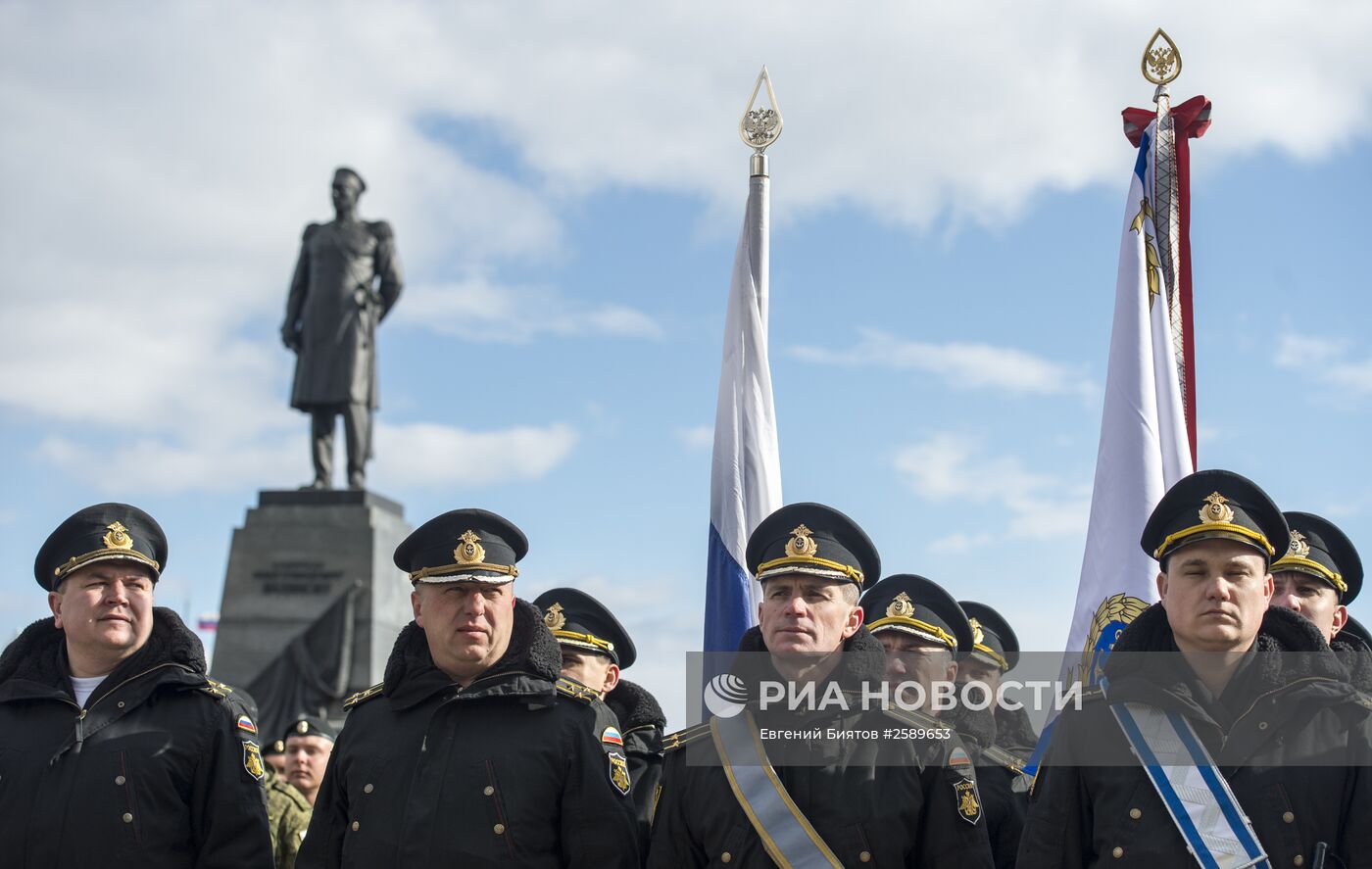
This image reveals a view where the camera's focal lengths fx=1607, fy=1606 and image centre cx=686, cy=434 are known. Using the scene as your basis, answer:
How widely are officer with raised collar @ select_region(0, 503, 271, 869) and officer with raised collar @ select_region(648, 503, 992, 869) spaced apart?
1577 mm

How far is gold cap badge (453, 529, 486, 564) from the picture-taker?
5.49 m

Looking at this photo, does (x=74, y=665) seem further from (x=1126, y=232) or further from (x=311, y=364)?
(x=311, y=364)

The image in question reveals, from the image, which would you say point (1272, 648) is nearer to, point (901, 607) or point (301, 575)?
point (901, 607)

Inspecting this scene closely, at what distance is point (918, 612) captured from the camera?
6.75 metres

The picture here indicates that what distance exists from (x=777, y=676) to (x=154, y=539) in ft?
7.80

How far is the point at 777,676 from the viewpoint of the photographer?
532cm

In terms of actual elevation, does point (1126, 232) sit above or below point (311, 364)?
below

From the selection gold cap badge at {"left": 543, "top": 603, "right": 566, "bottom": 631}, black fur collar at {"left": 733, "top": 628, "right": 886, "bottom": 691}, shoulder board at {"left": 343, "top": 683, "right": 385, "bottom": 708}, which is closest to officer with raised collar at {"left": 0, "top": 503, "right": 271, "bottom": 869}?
shoulder board at {"left": 343, "top": 683, "right": 385, "bottom": 708}

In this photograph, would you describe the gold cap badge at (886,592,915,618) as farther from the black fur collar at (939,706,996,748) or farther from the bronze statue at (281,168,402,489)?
the bronze statue at (281,168,402,489)

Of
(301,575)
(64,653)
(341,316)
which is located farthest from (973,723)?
(341,316)

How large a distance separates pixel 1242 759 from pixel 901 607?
2.34 metres

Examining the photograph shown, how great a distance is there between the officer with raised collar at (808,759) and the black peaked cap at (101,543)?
2048 millimetres

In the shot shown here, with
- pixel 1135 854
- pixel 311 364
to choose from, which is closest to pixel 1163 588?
pixel 1135 854

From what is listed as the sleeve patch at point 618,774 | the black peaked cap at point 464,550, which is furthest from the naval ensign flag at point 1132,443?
the black peaked cap at point 464,550
